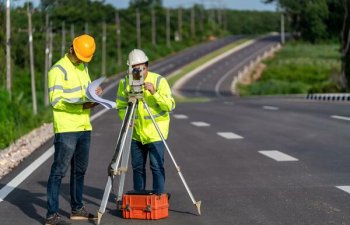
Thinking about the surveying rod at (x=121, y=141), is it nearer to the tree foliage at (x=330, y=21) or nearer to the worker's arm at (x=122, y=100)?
the worker's arm at (x=122, y=100)

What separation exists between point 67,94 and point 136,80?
71cm

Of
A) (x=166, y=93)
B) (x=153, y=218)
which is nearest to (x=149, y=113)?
(x=166, y=93)

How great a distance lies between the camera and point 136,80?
8.57 meters

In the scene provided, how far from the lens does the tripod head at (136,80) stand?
855 cm

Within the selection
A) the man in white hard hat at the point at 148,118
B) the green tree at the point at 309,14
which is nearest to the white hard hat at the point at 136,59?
the man in white hard hat at the point at 148,118

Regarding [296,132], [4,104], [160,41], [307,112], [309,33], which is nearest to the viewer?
[296,132]

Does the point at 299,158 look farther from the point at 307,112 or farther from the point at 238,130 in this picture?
the point at 307,112

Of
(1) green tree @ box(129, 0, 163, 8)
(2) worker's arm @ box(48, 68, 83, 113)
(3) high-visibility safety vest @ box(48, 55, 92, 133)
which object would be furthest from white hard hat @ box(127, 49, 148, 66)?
(1) green tree @ box(129, 0, 163, 8)

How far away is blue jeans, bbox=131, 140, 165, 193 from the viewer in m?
9.27

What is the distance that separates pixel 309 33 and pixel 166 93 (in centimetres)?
5385

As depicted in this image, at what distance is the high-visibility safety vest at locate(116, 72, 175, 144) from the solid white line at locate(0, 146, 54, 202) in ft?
7.44

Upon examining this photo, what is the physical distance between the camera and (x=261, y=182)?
37.6 feet

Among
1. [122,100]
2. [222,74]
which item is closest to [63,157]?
[122,100]

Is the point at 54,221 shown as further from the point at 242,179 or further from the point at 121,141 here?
the point at 242,179
